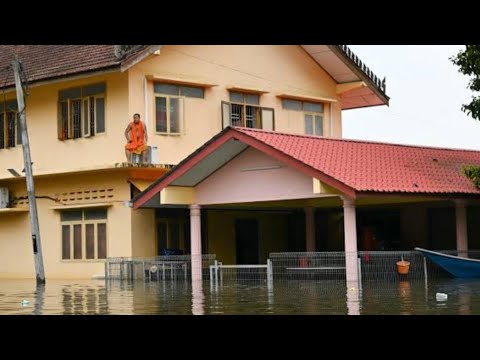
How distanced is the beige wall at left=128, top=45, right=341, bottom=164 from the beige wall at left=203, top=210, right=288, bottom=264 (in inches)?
107

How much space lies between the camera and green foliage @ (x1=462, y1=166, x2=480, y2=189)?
2470 cm

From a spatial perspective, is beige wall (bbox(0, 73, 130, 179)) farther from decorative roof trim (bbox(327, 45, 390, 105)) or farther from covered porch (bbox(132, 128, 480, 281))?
decorative roof trim (bbox(327, 45, 390, 105))

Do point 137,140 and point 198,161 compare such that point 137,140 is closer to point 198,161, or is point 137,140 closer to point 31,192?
point 31,192

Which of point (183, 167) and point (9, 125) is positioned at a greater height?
point (9, 125)

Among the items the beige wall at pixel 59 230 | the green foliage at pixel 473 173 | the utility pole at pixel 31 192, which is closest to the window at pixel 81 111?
the beige wall at pixel 59 230

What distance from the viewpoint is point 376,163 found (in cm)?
2527

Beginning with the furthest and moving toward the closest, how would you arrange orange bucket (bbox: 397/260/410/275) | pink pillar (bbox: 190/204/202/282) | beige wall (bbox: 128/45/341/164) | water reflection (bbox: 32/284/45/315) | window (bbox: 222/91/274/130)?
window (bbox: 222/91/274/130), beige wall (bbox: 128/45/341/164), pink pillar (bbox: 190/204/202/282), orange bucket (bbox: 397/260/410/275), water reflection (bbox: 32/284/45/315)

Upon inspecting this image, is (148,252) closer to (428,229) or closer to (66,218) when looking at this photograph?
(66,218)

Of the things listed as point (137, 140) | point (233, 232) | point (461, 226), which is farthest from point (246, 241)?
point (461, 226)

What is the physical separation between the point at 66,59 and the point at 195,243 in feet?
25.4

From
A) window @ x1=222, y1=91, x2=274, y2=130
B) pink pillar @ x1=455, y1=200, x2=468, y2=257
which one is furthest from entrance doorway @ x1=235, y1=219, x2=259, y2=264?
pink pillar @ x1=455, y1=200, x2=468, y2=257

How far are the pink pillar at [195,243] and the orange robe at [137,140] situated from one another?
2.74 metres
